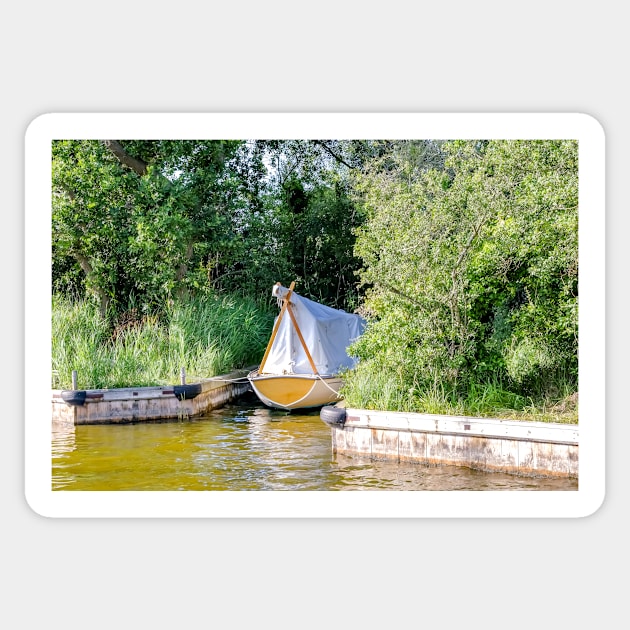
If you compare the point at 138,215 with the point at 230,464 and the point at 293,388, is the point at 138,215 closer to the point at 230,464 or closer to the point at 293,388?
the point at 293,388

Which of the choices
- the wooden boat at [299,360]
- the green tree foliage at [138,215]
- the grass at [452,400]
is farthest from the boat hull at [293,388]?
the grass at [452,400]

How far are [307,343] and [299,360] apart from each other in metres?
0.31

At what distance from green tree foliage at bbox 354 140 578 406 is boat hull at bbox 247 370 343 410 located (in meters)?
3.07

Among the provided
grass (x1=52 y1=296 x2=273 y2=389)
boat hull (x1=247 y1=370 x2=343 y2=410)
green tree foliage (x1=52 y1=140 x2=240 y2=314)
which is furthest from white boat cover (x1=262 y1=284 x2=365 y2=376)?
green tree foliage (x1=52 y1=140 x2=240 y2=314)

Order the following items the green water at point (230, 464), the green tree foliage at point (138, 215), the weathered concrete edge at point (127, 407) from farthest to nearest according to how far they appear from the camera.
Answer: the green tree foliage at point (138, 215) → the weathered concrete edge at point (127, 407) → the green water at point (230, 464)

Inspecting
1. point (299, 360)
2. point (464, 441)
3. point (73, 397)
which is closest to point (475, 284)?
point (464, 441)

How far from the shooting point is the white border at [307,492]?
559 cm

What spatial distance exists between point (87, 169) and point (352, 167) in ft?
18.0

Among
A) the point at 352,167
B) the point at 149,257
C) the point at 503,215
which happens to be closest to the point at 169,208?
the point at 149,257

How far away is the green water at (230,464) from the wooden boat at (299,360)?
76 cm

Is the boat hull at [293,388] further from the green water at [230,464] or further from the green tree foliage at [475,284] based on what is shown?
the green tree foliage at [475,284]
